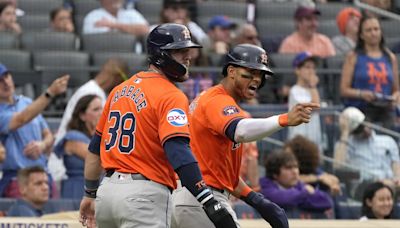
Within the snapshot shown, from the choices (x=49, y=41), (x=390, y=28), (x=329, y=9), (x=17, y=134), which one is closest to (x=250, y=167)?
(x=17, y=134)

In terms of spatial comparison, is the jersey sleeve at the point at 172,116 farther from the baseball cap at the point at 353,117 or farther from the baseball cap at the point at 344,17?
the baseball cap at the point at 344,17

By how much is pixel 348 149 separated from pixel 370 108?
1.87 feet

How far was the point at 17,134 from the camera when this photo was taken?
1073 centimetres

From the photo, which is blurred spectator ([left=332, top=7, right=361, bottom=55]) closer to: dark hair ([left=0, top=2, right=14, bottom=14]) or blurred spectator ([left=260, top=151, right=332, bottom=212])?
blurred spectator ([left=260, top=151, right=332, bottom=212])

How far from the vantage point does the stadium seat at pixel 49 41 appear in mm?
13164

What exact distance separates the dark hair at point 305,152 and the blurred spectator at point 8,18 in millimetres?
3674

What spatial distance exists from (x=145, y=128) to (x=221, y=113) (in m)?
0.56

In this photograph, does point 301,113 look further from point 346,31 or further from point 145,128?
point 346,31

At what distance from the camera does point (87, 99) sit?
35.0ft

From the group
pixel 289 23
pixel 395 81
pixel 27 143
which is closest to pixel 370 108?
pixel 395 81

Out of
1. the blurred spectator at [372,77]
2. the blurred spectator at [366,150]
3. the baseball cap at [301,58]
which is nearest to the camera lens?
the blurred spectator at [366,150]

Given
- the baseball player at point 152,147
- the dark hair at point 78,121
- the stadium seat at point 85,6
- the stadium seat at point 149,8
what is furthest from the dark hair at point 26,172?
the stadium seat at point 149,8

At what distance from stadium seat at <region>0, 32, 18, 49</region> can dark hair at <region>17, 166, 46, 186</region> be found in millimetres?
3072

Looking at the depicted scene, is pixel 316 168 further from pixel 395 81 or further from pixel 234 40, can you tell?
pixel 234 40
